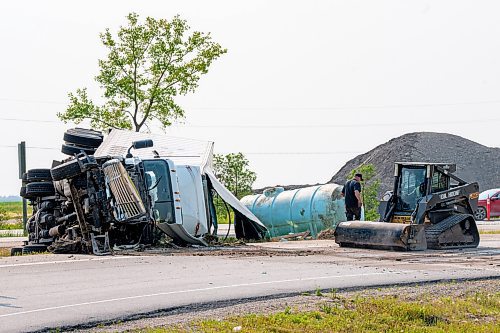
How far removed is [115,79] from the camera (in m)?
37.2

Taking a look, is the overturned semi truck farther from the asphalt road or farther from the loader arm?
the loader arm

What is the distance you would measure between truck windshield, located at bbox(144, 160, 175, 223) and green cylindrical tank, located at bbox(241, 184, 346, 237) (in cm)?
860

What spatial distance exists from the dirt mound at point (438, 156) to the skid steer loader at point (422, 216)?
43890mm

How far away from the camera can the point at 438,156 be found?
232 ft

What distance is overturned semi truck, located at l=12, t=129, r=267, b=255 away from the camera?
19109 mm

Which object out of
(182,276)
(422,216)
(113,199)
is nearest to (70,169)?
(113,199)

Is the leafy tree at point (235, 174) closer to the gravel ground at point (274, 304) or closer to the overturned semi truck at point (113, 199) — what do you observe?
the overturned semi truck at point (113, 199)

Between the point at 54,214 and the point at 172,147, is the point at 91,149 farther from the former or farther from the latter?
the point at 172,147

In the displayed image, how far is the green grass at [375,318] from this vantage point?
9719 millimetres

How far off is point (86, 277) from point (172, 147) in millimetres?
12636

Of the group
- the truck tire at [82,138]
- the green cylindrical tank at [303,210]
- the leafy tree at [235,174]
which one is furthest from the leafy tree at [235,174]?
the truck tire at [82,138]

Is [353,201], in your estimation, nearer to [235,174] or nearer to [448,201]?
[448,201]

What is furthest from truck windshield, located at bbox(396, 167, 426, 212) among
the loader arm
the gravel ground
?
the gravel ground

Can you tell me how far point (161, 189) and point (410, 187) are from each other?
6.10m
